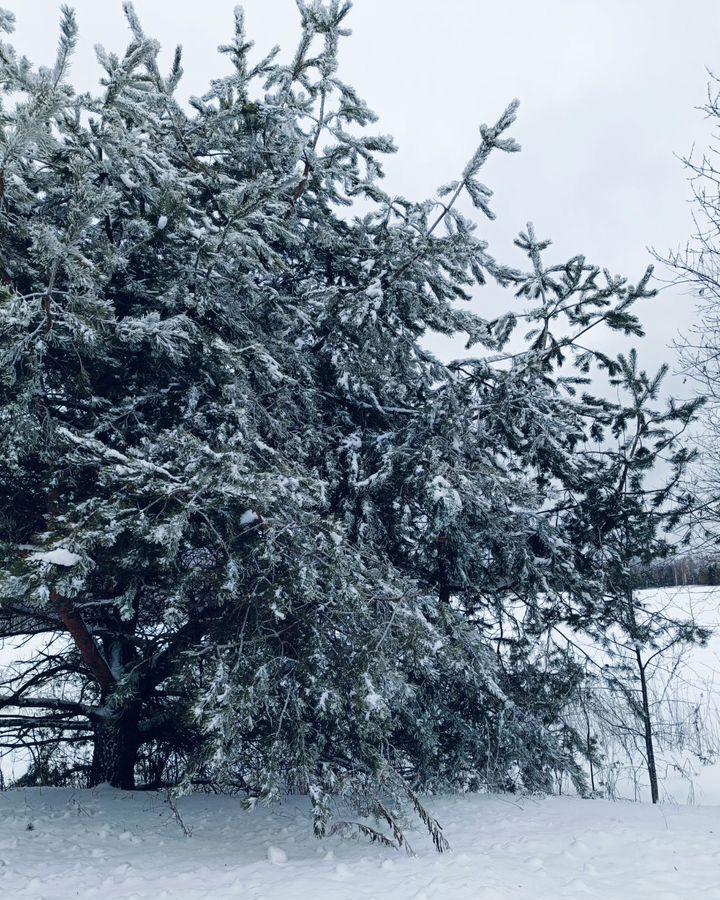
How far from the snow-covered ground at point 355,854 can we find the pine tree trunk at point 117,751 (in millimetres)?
661

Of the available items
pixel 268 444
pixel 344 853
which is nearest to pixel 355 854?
pixel 344 853

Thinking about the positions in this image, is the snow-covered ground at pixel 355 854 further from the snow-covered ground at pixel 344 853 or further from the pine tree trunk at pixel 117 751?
the pine tree trunk at pixel 117 751

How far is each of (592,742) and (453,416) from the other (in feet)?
12.7

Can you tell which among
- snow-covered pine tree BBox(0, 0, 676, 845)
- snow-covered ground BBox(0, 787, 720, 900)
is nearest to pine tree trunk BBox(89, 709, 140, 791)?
snow-covered pine tree BBox(0, 0, 676, 845)

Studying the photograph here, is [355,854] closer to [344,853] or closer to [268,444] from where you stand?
[344,853]

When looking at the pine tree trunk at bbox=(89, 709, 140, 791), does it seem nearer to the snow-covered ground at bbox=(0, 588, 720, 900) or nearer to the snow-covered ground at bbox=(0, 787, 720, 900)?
the snow-covered ground at bbox=(0, 588, 720, 900)

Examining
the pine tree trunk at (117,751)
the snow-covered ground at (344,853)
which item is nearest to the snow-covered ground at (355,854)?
the snow-covered ground at (344,853)

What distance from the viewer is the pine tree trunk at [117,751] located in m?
6.83

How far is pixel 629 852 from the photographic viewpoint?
460 centimetres

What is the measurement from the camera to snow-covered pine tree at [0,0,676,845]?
4.48 metres

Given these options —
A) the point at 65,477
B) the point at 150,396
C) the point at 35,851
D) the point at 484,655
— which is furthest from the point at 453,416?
the point at 35,851

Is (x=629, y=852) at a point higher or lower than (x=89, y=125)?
lower

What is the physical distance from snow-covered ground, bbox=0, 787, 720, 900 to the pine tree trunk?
0.66m

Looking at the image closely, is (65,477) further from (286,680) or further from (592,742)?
(592,742)
